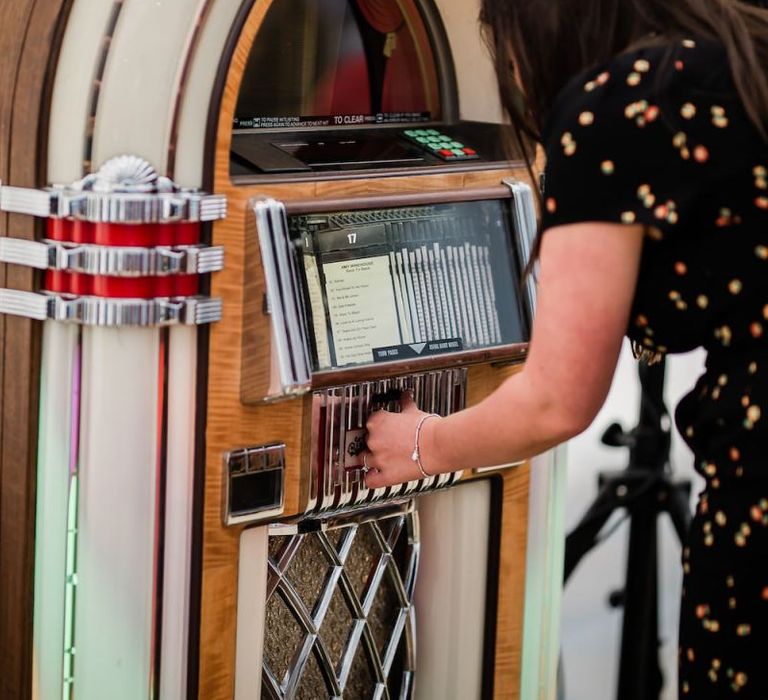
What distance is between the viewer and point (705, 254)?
1.27 metres

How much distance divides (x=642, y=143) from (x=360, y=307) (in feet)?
1.69

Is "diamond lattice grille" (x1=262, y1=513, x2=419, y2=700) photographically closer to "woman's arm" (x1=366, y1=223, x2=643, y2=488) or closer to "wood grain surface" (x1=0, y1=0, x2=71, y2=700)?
"wood grain surface" (x1=0, y1=0, x2=71, y2=700)

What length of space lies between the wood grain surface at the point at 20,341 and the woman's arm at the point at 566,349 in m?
0.50

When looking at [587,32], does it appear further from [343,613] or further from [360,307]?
[343,613]

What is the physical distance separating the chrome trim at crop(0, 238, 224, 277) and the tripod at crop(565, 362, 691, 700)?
1.39 m

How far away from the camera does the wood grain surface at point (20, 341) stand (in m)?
1.49

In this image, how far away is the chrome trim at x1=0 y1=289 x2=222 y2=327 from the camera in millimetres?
1491

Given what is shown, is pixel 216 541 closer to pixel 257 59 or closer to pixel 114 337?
pixel 114 337

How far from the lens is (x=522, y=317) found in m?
1.82

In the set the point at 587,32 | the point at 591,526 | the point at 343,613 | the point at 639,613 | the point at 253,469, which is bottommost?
the point at 639,613

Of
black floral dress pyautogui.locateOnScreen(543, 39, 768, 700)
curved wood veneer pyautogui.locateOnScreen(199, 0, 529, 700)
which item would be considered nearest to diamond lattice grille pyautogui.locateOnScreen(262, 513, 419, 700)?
curved wood veneer pyautogui.locateOnScreen(199, 0, 529, 700)

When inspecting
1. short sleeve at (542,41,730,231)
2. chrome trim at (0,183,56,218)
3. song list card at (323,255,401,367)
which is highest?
short sleeve at (542,41,730,231)

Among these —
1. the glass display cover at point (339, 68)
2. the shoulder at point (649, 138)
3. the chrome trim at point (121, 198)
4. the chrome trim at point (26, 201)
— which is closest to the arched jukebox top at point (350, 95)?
the glass display cover at point (339, 68)

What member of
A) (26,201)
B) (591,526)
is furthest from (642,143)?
(591,526)
